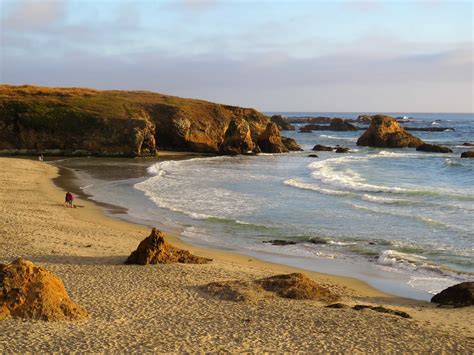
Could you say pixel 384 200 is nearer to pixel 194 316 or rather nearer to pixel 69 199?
pixel 69 199

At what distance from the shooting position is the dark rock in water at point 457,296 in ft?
41.9

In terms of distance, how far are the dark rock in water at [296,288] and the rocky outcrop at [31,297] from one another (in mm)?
4789

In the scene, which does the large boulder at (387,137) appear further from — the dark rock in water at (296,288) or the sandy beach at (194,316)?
the dark rock in water at (296,288)

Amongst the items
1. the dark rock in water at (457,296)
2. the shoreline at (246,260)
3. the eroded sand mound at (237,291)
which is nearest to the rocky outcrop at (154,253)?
the shoreline at (246,260)

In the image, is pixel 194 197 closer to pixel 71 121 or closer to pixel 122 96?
pixel 71 121

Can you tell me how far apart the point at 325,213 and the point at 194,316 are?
15302 millimetres

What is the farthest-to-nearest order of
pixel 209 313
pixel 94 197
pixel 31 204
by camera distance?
pixel 94 197
pixel 31 204
pixel 209 313

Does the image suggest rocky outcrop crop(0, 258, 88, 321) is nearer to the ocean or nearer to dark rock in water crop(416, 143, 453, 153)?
the ocean

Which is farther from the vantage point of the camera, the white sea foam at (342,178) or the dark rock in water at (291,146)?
the dark rock in water at (291,146)

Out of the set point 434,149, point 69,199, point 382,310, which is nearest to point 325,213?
point 69,199

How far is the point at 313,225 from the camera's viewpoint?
75.9 feet

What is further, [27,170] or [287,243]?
[27,170]

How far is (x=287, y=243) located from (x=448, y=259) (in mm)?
5627

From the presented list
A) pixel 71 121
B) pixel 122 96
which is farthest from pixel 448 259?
pixel 122 96
